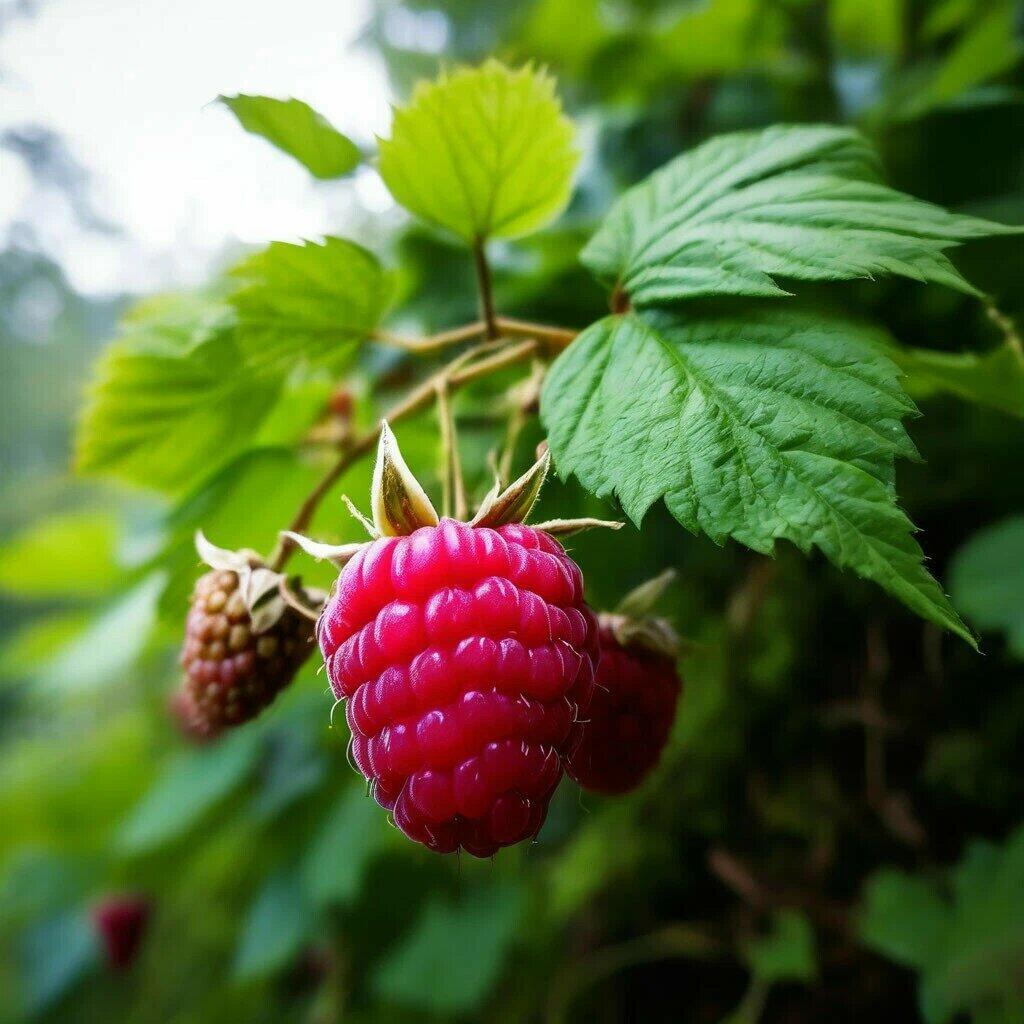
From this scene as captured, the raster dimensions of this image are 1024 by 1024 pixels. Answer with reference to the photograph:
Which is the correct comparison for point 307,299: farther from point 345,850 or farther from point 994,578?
point 345,850

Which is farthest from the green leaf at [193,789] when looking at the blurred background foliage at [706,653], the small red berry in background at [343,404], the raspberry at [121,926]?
the small red berry in background at [343,404]

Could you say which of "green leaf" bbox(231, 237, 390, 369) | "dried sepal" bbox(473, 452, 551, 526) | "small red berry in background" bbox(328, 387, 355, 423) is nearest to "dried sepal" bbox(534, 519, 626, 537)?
"dried sepal" bbox(473, 452, 551, 526)

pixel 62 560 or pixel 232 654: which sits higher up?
pixel 232 654

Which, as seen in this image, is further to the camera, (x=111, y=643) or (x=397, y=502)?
(x=111, y=643)

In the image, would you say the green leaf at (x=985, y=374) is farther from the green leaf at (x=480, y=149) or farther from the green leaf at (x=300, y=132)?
the green leaf at (x=300, y=132)

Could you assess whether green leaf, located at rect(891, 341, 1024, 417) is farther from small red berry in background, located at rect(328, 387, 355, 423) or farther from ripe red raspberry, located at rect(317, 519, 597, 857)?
small red berry in background, located at rect(328, 387, 355, 423)

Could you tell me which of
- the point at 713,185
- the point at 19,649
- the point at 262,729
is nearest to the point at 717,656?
the point at 713,185

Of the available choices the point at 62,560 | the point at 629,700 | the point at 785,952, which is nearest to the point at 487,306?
the point at 629,700
